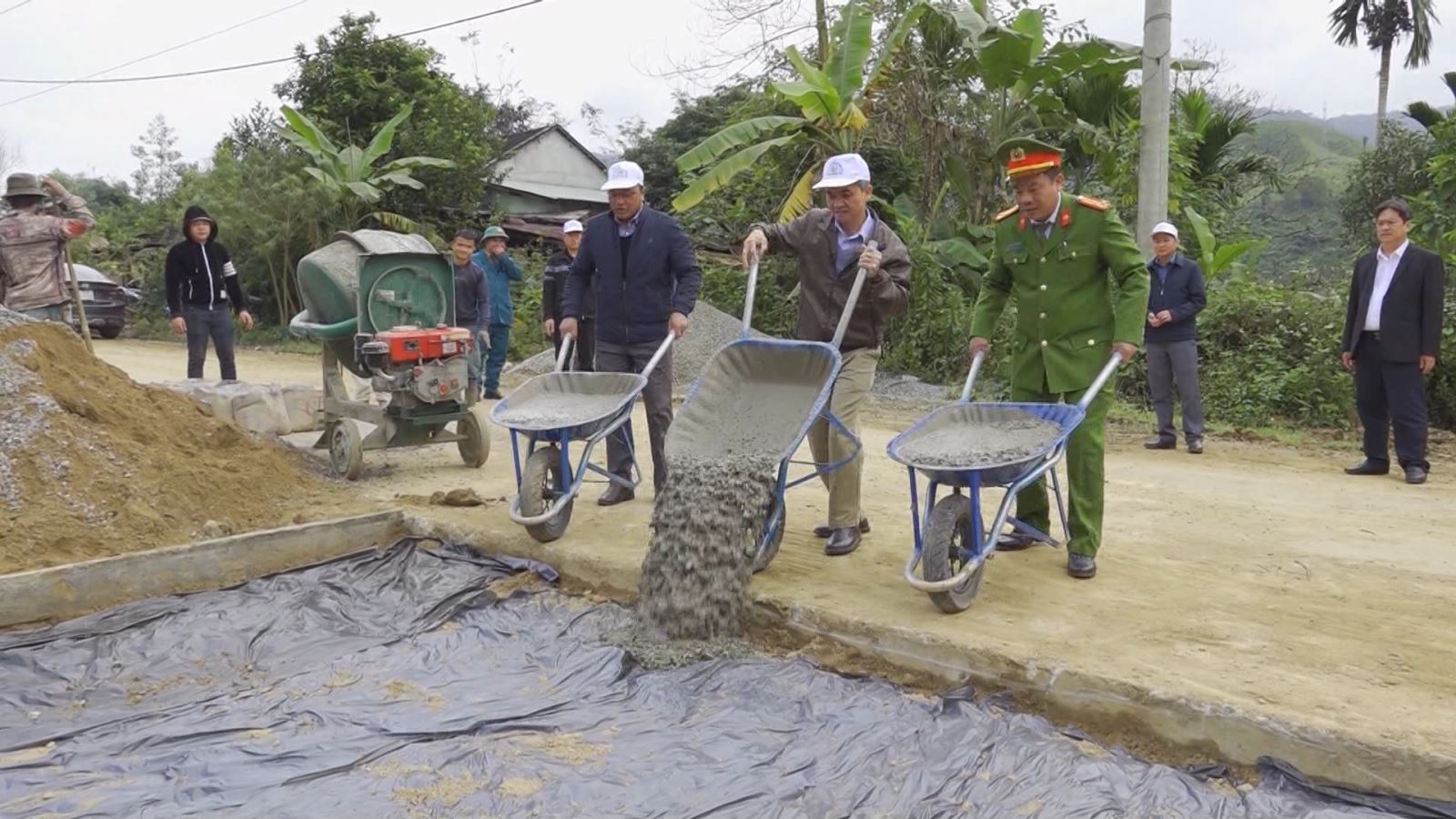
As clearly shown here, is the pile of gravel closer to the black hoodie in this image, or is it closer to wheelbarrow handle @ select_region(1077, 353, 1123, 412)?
the black hoodie

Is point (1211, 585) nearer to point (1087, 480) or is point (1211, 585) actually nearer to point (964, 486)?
point (1087, 480)

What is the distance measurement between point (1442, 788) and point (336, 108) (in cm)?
1900

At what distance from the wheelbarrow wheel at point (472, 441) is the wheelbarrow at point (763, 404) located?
271 cm

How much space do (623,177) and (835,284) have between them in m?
1.32

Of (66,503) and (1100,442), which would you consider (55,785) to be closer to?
(66,503)

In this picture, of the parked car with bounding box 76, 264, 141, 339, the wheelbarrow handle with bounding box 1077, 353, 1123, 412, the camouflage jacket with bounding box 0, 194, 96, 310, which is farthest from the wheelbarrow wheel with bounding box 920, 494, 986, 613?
the parked car with bounding box 76, 264, 141, 339

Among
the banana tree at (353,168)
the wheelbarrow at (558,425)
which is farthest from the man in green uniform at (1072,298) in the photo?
the banana tree at (353,168)

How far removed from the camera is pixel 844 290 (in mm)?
5137

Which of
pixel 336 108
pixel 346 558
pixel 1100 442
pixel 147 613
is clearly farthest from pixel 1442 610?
pixel 336 108

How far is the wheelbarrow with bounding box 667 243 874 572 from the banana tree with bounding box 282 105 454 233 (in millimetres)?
12612

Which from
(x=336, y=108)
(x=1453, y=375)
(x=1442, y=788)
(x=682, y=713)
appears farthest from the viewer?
(x=336, y=108)

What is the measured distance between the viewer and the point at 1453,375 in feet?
30.0

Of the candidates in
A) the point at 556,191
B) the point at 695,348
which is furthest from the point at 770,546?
the point at 556,191

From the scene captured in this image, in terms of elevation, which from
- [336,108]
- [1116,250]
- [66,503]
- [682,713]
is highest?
[336,108]
